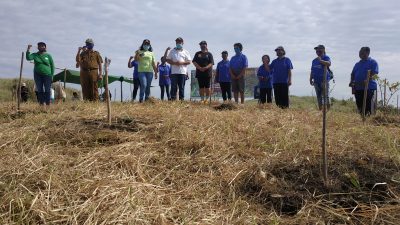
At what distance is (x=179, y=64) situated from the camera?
845 cm

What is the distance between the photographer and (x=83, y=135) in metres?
4.34

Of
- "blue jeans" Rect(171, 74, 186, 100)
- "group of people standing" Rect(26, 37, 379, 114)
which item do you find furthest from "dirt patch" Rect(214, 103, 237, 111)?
"blue jeans" Rect(171, 74, 186, 100)

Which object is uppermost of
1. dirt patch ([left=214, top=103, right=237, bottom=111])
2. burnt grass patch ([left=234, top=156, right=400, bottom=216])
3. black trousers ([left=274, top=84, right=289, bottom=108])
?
black trousers ([left=274, top=84, right=289, bottom=108])

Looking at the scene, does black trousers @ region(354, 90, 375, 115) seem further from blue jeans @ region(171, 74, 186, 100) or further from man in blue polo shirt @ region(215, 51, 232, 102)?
blue jeans @ region(171, 74, 186, 100)

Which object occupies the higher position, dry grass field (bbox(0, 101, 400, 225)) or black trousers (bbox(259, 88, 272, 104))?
black trousers (bbox(259, 88, 272, 104))

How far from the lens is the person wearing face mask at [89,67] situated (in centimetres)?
785

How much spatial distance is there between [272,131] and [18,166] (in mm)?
2775

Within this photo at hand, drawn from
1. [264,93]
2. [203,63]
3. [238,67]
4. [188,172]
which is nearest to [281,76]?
[264,93]

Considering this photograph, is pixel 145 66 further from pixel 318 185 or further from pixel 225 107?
pixel 318 185

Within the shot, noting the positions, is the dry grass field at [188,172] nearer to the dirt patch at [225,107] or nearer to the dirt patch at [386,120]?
the dirt patch at [386,120]

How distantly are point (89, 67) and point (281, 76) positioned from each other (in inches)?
143

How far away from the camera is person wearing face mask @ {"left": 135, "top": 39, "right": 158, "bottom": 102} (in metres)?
8.27

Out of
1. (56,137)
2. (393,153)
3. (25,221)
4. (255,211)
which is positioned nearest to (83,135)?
(56,137)

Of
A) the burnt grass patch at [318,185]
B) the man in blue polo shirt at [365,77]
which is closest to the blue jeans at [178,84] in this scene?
the man in blue polo shirt at [365,77]
